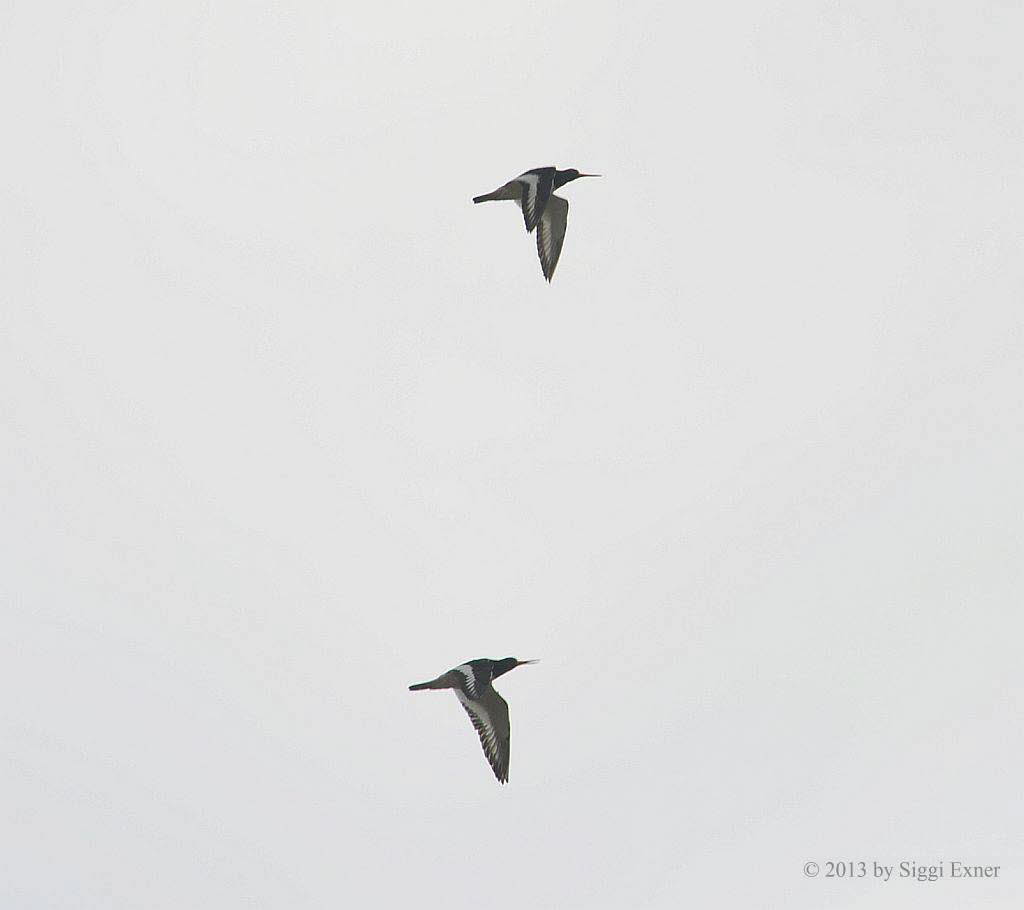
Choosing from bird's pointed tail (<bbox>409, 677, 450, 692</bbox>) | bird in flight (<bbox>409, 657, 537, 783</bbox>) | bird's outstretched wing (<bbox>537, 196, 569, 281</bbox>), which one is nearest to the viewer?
bird's pointed tail (<bbox>409, 677, 450, 692</bbox>)

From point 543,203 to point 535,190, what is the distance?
15.4 inches

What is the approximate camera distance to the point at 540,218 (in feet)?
113

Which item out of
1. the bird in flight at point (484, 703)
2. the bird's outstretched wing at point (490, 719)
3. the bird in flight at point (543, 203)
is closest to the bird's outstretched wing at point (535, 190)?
the bird in flight at point (543, 203)

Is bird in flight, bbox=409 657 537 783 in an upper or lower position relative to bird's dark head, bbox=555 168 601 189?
lower

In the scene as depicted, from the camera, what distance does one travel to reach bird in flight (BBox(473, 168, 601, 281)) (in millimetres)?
33906

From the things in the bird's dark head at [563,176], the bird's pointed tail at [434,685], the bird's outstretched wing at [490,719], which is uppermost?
the bird's dark head at [563,176]

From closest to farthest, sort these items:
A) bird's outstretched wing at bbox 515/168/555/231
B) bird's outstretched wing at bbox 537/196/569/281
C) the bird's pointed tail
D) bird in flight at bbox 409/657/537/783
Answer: the bird's pointed tail
bird in flight at bbox 409/657/537/783
bird's outstretched wing at bbox 515/168/555/231
bird's outstretched wing at bbox 537/196/569/281

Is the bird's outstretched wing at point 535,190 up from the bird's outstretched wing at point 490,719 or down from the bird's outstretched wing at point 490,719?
up

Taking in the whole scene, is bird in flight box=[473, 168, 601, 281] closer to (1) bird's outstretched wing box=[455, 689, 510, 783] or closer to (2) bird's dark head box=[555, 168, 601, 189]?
(2) bird's dark head box=[555, 168, 601, 189]

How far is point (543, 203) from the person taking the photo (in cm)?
3412

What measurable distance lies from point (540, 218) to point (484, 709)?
11.4 metres

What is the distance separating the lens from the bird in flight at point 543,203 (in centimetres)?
3391

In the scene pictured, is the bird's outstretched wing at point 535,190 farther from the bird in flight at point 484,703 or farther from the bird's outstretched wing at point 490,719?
the bird's outstretched wing at point 490,719

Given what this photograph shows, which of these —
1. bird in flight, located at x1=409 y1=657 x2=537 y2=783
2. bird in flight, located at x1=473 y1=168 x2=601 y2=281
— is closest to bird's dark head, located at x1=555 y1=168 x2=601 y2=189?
bird in flight, located at x1=473 y1=168 x2=601 y2=281
